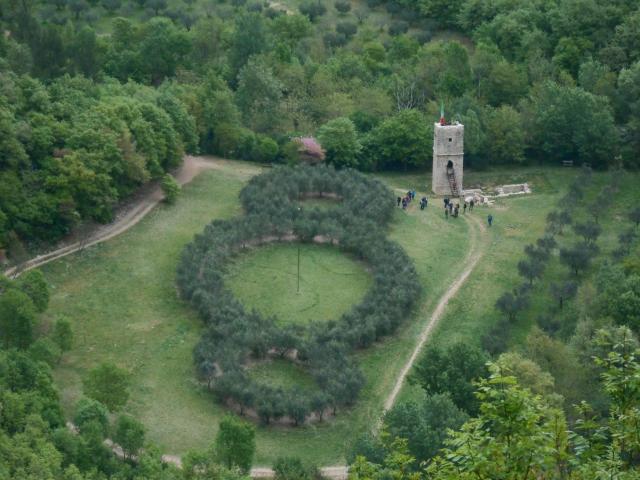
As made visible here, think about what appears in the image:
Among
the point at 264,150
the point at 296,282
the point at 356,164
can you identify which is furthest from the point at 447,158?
the point at 296,282

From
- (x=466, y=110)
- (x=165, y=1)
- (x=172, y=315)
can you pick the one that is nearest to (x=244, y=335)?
(x=172, y=315)

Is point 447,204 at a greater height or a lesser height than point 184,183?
lesser

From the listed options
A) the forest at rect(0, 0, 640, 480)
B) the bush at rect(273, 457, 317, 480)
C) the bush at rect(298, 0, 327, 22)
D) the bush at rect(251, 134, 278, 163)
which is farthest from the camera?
the bush at rect(298, 0, 327, 22)

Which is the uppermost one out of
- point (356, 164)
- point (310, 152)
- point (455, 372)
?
point (310, 152)

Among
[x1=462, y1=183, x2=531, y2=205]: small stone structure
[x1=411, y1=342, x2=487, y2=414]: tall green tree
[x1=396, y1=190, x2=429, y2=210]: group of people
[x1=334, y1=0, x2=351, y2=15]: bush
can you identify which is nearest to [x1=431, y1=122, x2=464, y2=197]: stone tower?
[x1=462, y1=183, x2=531, y2=205]: small stone structure

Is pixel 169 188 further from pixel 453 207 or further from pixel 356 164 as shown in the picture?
pixel 453 207

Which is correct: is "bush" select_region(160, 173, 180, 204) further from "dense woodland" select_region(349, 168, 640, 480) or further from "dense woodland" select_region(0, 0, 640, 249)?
"dense woodland" select_region(349, 168, 640, 480)

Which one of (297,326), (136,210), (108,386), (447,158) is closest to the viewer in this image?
(108,386)

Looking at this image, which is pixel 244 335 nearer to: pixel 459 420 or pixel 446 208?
pixel 459 420
